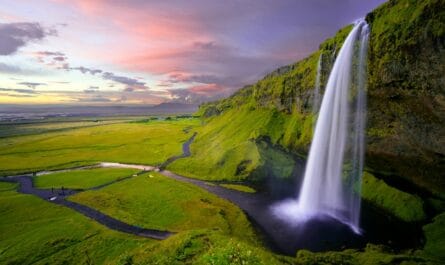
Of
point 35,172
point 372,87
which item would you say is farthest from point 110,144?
point 372,87

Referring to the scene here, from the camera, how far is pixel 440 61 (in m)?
43.8

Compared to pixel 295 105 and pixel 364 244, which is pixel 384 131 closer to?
pixel 364 244

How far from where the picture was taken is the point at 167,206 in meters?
59.4

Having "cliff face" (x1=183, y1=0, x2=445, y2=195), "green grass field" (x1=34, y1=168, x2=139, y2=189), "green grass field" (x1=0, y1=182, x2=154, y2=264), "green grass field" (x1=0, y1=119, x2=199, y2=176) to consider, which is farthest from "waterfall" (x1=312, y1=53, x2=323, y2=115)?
"green grass field" (x1=0, y1=182, x2=154, y2=264)

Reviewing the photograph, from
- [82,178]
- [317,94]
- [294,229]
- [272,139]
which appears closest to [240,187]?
[294,229]

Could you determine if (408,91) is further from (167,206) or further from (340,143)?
(167,206)

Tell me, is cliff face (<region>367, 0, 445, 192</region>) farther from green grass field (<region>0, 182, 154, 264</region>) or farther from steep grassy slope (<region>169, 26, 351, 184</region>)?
green grass field (<region>0, 182, 154, 264</region>)

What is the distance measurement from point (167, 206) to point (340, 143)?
39.8 m

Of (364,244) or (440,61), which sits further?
(440,61)

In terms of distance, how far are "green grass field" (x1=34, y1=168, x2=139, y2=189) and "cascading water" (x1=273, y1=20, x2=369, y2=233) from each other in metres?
52.1

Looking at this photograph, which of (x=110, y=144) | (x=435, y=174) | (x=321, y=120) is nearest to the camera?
(x=435, y=174)

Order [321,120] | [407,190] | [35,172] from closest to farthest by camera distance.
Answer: [407,190] < [321,120] < [35,172]

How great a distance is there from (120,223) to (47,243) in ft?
38.0

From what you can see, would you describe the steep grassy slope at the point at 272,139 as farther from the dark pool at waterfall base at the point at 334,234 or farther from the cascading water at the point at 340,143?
the dark pool at waterfall base at the point at 334,234
